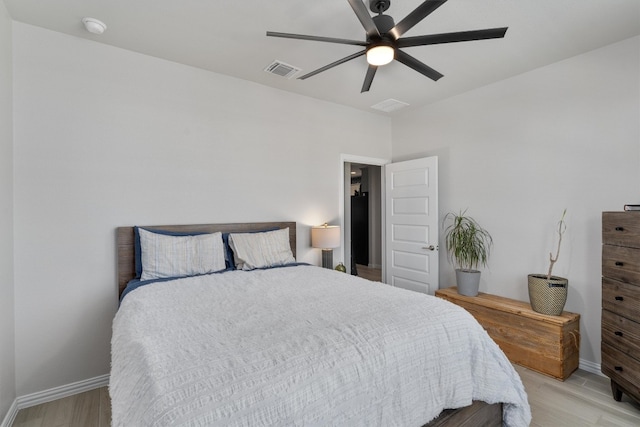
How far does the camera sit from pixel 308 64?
292cm

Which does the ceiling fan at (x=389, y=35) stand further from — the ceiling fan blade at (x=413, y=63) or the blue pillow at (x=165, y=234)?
the blue pillow at (x=165, y=234)

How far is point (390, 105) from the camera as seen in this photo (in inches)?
160

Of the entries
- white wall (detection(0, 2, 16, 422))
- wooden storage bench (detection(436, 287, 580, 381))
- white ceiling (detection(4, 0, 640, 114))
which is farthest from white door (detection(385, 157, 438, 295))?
white wall (detection(0, 2, 16, 422))

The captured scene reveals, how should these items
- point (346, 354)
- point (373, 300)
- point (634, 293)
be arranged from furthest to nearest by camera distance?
1. point (634, 293)
2. point (373, 300)
3. point (346, 354)

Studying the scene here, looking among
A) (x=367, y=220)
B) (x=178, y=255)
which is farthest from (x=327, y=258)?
(x=367, y=220)

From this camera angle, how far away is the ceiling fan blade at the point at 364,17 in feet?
5.13

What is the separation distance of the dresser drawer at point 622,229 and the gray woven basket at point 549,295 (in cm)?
54

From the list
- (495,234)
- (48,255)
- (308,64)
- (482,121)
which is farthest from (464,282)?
(48,255)

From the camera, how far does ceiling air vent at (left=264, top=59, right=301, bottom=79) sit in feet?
9.57

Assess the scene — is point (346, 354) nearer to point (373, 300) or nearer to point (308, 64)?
point (373, 300)

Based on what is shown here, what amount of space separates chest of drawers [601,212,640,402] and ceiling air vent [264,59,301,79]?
2882 millimetres

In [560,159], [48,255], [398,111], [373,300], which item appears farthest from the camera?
[398,111]

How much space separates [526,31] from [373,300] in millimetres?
2393

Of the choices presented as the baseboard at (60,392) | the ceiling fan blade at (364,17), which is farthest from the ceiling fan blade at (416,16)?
the baseboard at (60,392)
